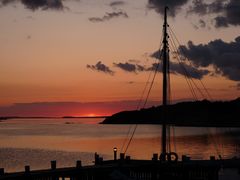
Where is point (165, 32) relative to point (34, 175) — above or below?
above

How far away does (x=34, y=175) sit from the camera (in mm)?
26969

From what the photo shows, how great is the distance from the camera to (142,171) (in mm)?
30500

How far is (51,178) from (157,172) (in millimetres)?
7446

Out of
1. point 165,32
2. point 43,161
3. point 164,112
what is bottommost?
point 43,161

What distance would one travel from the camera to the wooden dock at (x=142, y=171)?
1101 inches

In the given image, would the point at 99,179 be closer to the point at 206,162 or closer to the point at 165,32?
the point at 206,162

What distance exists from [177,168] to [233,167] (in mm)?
4925

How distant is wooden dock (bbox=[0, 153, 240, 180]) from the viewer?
91.8 feet

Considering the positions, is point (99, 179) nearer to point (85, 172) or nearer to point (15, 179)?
point (85, 172)

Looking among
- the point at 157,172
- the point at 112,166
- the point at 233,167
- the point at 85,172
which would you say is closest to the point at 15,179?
the point at 85,172

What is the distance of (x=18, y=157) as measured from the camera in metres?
88.3

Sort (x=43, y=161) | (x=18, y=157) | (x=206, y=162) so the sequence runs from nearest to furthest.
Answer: (x=206, y=162) → (x=43, y=161) → (x=18, y=157)

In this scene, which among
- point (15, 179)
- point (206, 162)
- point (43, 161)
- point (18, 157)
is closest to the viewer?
point (15, 179)

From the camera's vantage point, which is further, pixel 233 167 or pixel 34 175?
pixel 233 167
